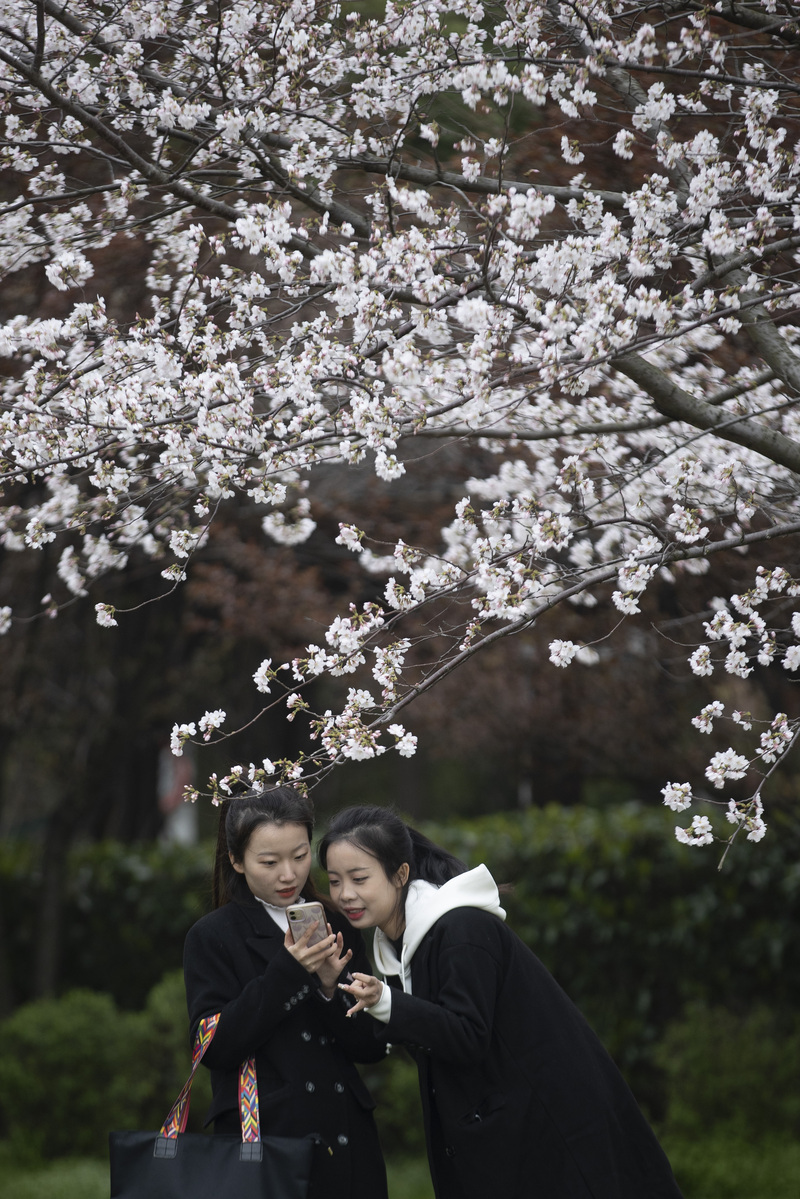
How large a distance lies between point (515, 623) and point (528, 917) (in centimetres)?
443

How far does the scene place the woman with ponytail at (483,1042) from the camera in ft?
7.70

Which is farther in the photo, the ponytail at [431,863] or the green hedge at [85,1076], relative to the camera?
the green hedge at [85,1076]

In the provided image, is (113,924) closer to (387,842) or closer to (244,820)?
(244,820)

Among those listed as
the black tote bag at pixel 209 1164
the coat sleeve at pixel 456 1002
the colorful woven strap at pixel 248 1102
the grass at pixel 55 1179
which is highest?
the coat sleeve at pixel 456 1002

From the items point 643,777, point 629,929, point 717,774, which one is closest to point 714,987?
point 629,929

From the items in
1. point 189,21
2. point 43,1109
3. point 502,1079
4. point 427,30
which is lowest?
point 43,1109

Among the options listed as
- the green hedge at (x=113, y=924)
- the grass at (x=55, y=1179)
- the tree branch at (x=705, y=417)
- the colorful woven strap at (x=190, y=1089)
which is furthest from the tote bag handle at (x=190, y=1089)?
the green hedge at (x=113, y=924)

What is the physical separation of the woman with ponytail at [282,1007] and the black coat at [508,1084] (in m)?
0.21

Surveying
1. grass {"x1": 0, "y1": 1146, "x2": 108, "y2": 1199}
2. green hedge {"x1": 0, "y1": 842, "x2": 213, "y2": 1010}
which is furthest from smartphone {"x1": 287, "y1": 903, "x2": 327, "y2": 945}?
green hedge {"x1": 0, "y1": 842, "x2": 213, "y2": 1010}

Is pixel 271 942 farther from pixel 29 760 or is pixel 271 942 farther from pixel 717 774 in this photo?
pixel 29 760

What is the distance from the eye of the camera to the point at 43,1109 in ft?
20.8

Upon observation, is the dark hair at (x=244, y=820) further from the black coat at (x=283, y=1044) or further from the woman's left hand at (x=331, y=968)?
the woman's left hand at (x=331, y=968)

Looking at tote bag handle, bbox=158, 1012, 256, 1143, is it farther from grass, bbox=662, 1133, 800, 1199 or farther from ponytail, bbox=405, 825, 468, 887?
grass, bbox=662, 1133, 800, 1199

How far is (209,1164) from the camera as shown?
2385 millimetres
